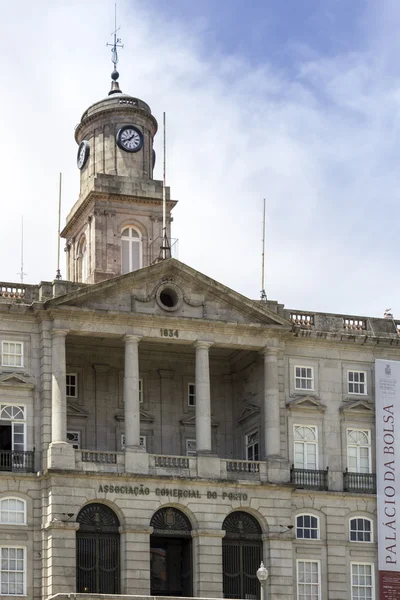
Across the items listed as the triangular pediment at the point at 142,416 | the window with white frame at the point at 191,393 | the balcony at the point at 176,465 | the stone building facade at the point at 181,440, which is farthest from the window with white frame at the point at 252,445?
the triangular pediment at the point at 142,416

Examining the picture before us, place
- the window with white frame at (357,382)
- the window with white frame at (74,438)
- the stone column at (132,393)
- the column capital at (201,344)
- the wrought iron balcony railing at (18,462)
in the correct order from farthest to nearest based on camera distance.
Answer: the window with white frame at (357,382), the window with white frame at (74,438), the column capital at (201,344), the stone column at (132,393), the wrought iron balcony railing at (18,462)

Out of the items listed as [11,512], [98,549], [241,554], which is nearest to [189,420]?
[241,554]

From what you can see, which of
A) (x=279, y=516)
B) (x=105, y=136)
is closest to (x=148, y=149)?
(x=105, y=136)

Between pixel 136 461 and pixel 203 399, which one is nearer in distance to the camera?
pixel 136 461

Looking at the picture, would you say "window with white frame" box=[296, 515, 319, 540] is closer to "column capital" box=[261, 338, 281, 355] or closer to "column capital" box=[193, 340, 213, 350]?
"column capital" box=[261, 338, 281, 355]

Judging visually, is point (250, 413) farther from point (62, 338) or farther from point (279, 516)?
point (62, 338)

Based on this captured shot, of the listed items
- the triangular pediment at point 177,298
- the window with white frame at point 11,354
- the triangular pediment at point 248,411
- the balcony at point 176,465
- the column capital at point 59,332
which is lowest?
the balcony at point 176,465

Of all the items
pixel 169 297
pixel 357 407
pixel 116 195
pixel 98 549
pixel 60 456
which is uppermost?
pixel 116 195

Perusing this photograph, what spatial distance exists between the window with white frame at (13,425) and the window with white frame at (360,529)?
54.0ft

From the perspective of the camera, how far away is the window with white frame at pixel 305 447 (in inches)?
3061

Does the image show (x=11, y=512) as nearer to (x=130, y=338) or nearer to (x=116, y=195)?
(x=130, y=338)

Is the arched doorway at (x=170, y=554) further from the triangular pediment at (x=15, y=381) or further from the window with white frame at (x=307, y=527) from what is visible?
the triangular pediment at (x=15, y=381)

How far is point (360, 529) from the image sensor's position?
3054 inches

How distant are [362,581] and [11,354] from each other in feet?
65.1
